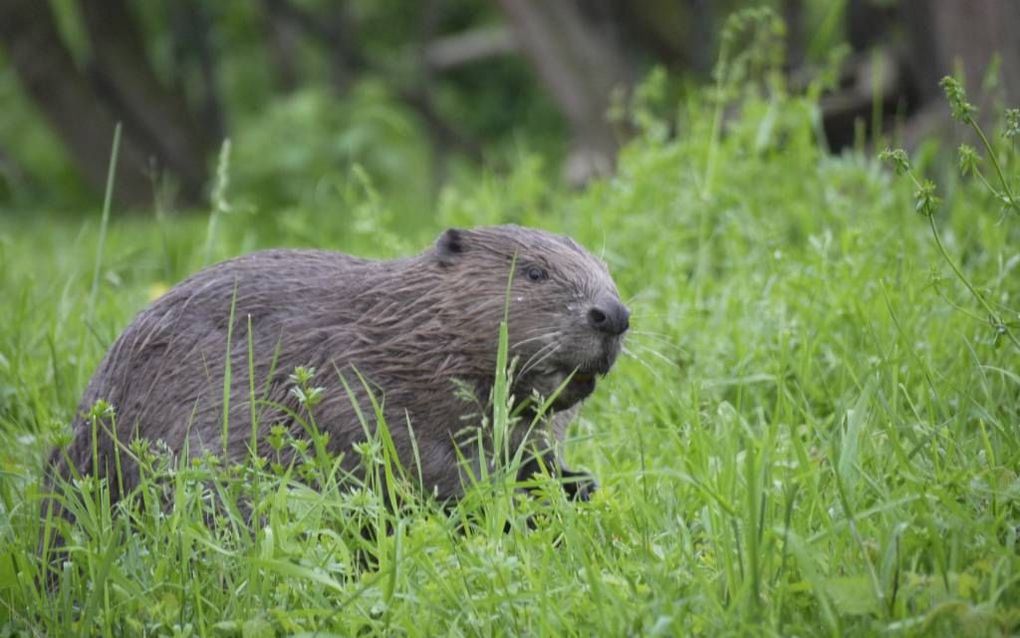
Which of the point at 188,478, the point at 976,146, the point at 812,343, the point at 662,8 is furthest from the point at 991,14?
the point at 188,478

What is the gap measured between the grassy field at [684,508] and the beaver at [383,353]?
120mm

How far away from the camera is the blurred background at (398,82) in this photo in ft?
19.3

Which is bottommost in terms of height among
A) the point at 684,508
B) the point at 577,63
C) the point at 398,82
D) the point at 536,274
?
the point at 684,508

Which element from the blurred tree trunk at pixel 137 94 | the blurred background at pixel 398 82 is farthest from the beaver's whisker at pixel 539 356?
the blurred tree trunk at pixel 137 94

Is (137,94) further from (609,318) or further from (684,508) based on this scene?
(684,508)

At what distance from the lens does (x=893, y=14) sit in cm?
659

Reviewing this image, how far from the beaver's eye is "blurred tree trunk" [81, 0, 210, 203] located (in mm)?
6638

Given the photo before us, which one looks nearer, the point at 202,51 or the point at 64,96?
the point at 64,96

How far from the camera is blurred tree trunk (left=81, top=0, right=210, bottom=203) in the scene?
30.2 feet

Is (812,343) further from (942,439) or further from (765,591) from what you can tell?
(765,591)

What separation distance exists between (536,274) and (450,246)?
21 centimetres

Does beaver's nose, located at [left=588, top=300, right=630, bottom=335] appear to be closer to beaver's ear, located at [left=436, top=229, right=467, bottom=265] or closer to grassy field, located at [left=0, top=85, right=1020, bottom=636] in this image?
grassy field, located at [left=0, top=85, right=1020, bottom=636]

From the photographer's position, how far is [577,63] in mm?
6648

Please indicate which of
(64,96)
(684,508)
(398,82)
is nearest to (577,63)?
(398,82)
